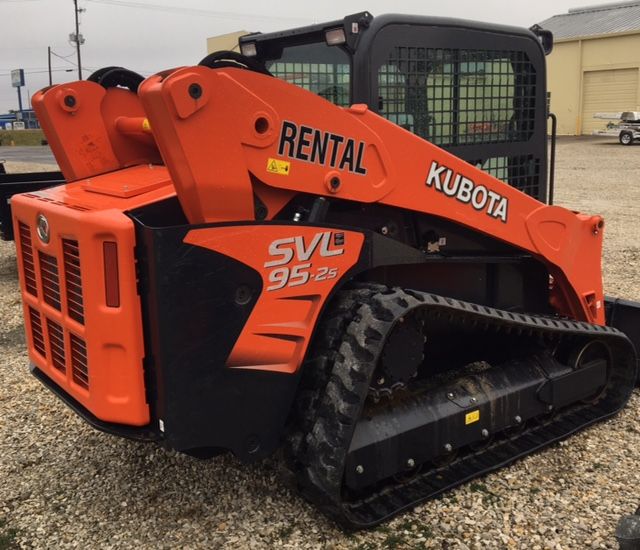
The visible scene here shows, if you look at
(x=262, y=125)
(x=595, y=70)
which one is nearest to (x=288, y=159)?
(x=262, y=125)

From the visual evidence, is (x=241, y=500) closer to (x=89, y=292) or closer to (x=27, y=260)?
(x=89, y=292)

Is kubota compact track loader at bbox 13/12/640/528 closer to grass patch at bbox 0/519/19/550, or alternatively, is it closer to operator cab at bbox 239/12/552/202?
operator cab at bbox 239/12/552/202

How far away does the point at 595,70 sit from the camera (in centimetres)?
3491

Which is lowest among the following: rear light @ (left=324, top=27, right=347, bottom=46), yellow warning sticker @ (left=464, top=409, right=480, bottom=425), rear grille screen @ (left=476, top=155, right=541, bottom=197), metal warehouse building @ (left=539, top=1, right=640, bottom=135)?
yellow warning sticker @ (left=464, top=409, right=480, bottom=425)

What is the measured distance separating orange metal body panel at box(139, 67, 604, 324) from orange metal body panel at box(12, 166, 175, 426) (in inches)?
13.4

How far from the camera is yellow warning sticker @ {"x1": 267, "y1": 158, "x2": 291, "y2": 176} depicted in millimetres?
2789

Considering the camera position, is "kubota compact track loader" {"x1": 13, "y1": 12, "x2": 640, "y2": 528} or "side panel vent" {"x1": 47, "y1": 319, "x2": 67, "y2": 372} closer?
"kubota compact track loader" {"x1": 13, "y1": 12, "x2": 640, "y2": 528}

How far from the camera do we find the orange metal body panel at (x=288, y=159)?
256 centimetres

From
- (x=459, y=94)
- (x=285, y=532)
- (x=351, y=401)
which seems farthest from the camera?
(x=459, y=94)

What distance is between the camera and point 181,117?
8.27 feet

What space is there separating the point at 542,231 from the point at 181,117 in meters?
2.14

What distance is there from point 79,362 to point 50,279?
0.42 m

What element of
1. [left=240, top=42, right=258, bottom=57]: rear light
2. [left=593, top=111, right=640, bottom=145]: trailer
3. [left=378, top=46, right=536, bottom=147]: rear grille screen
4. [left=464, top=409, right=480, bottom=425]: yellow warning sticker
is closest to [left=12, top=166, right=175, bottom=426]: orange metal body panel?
[left=240, top=42, right=258, bottom=57]: rear light

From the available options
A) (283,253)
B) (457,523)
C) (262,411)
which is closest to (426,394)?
(457,523)
